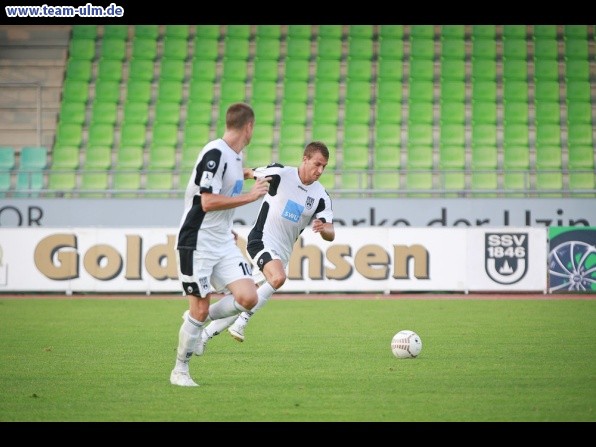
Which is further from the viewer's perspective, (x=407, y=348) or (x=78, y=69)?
(x=78, y=69)

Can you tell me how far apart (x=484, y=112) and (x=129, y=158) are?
27.9 ft

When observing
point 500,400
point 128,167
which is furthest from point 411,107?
point 500,400

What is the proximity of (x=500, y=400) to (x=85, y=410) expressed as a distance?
2.81 metres

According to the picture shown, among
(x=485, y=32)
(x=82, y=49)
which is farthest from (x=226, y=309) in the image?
(x=485, y=32)

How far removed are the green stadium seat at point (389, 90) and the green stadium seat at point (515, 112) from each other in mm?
2572

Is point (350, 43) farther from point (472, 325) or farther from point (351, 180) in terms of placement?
point (472, 325)

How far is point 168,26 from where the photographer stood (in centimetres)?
2688

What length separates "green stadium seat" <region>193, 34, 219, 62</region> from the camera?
26.0m

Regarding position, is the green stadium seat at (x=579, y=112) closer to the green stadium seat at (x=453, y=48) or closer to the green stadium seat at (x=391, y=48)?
the green stadium seat at (x=453, y=48)

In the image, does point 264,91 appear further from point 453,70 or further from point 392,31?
point 453,70

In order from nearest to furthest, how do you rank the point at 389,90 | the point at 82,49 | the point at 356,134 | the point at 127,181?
the point at 127,181
the point at 356,134
the point at 389,90
the point at 82,49

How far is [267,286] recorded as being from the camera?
1046 cm

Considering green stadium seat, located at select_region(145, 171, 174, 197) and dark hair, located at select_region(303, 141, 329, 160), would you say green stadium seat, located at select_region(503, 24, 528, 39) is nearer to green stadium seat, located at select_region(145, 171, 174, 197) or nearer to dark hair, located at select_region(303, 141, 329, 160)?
green stadium seat, located at select_region(145, 171, 174, 197)

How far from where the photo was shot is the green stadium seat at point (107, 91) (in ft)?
82.3
